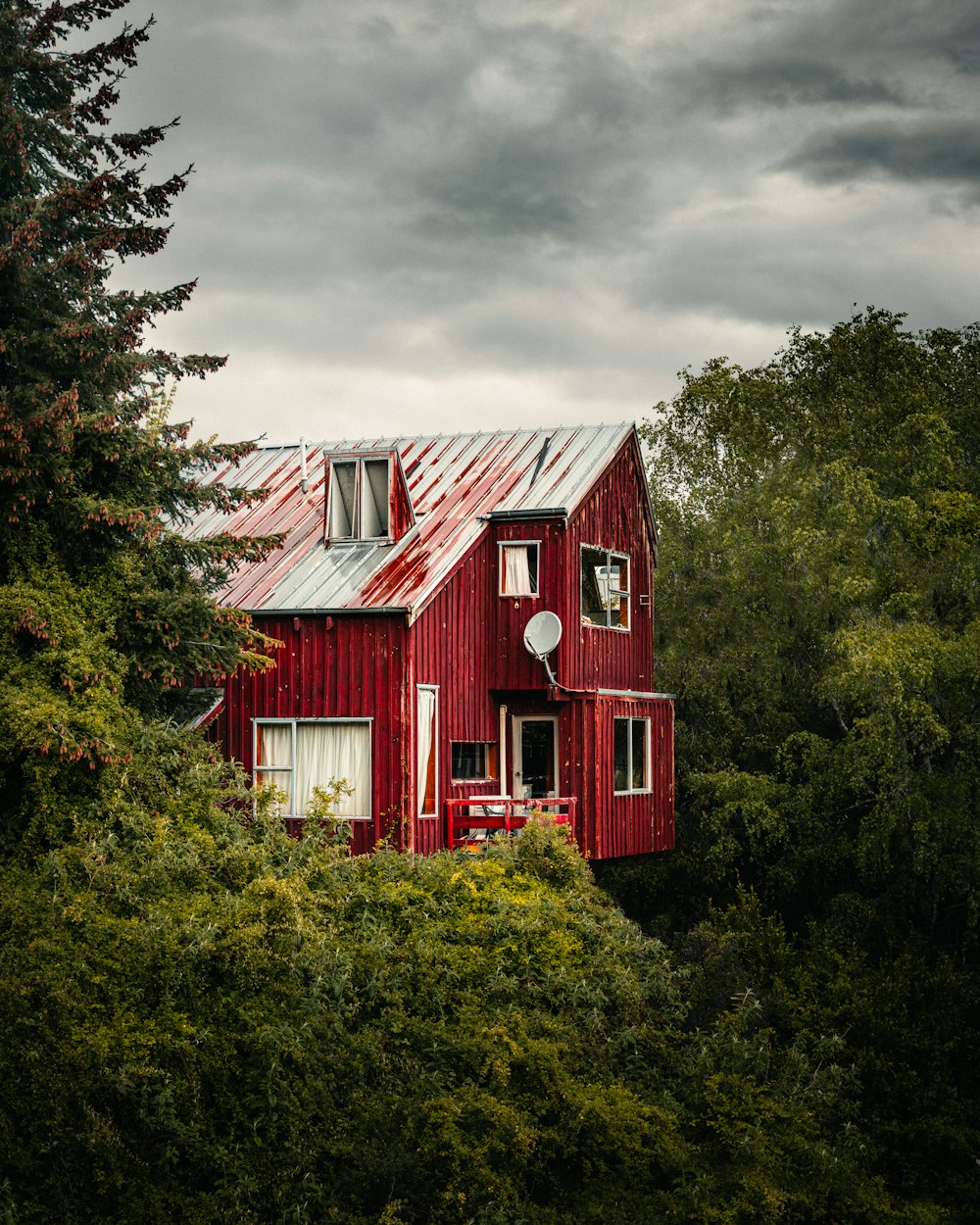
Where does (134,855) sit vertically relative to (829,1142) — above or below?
above

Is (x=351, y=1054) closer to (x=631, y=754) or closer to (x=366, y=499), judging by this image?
(x=631, y=754)

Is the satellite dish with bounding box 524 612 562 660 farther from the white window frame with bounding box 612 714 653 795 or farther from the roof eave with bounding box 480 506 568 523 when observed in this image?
the white window frame with bounding box 612 714 653 795

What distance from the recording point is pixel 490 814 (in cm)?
2284

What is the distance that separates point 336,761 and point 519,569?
520 centimetres

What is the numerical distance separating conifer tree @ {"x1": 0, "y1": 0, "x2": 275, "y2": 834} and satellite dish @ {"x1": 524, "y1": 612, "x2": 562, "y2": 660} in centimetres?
545

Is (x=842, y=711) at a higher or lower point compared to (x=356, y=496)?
lower

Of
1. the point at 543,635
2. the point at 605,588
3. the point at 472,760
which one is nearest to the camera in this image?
the point at 543,635

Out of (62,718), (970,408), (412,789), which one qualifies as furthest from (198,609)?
(970,408)

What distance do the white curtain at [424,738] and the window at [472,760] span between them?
981 mm

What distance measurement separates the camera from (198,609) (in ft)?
65.5

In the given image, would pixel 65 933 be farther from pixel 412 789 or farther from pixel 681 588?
pixel 681 588

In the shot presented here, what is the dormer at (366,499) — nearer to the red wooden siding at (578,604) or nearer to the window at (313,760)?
the red wooden siding at (578,604)

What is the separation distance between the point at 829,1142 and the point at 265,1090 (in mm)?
8119

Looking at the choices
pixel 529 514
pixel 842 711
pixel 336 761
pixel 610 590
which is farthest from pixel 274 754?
pixel 842 711
